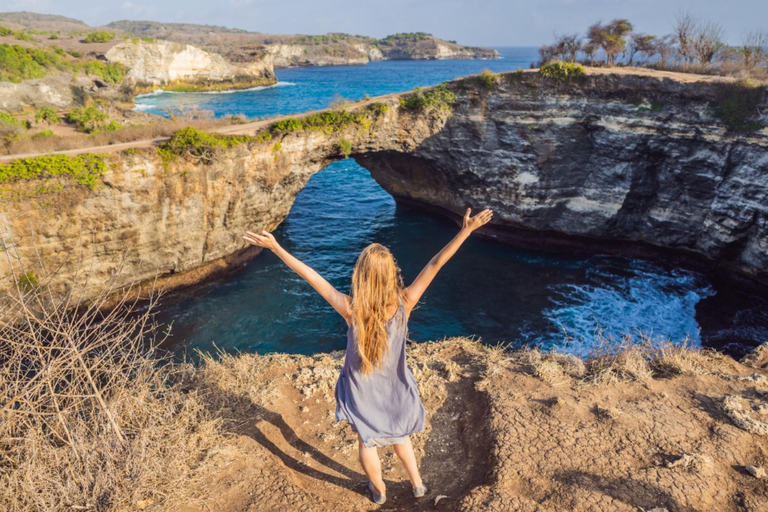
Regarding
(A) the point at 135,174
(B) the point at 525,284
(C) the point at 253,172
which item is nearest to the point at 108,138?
(A) the point at 135,174

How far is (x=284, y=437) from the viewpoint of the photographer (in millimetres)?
6738

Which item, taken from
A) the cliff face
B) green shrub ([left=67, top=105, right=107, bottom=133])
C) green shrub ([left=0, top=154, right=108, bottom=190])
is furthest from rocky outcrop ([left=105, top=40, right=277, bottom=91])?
green shrub ([left=0, top=154, right=108, bottom=190])

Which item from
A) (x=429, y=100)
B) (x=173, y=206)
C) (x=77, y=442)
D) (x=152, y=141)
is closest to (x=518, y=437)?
(x=77, y=442)

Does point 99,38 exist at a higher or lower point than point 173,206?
higher

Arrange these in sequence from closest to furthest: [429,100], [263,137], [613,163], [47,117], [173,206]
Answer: [173,206] < [263,137] < [613,163] < [429,100] < [47,117]

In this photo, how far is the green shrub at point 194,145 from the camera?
58.3ft

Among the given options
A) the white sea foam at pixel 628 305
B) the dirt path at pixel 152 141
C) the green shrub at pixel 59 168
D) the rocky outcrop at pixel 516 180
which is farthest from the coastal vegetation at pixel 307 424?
→ the dirt path at pixel 152 141

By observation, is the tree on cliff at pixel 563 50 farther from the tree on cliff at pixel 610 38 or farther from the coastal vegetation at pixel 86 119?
the coastal vegetation at pixel 86 119

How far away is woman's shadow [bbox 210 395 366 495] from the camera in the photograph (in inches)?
238

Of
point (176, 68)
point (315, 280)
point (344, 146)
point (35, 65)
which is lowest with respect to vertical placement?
point (344, 146)

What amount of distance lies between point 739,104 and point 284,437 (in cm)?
2225

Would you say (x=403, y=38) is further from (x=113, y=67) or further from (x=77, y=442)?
(x=77, y=442)

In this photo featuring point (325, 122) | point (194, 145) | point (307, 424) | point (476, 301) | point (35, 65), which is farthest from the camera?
point (35, 65)

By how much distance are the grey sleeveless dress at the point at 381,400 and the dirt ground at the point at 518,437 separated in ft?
3.59
